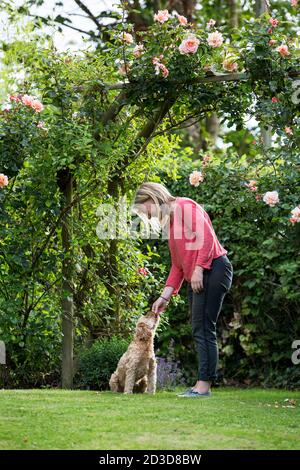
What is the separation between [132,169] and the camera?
7914 millimetres

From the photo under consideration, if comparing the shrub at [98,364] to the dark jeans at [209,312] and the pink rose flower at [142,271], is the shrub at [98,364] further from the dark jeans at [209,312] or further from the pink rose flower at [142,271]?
the dark jeans at [209,312]

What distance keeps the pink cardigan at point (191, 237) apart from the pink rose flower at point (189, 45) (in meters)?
1.48

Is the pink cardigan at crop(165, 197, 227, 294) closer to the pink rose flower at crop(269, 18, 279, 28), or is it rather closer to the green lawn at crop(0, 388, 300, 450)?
the green lawn at crop(0, 388, 300, 450)

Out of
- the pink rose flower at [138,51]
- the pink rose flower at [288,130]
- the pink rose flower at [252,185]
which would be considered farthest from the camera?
the pink rose flower at [252,185]

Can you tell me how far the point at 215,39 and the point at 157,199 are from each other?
159cm

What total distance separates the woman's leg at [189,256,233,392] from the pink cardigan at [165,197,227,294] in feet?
0.27

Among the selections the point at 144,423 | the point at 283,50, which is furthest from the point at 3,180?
the point at 144,423

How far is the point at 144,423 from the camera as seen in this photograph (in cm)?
438

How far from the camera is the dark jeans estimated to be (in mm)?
5746

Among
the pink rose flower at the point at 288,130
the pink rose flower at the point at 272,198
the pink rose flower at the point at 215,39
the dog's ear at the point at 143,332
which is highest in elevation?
the pink rose flower at the point at 215,39

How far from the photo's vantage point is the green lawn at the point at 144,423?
12.6 ft

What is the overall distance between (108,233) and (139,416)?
3.11 m

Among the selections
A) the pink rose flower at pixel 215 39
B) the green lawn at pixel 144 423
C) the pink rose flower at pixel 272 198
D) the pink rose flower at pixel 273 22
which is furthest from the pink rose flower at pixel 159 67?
the green lawn at pixel 144 423

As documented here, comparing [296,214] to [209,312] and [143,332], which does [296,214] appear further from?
[143,332]
